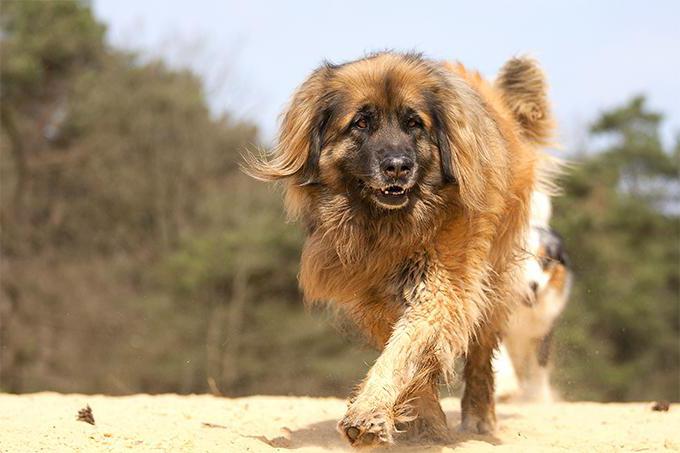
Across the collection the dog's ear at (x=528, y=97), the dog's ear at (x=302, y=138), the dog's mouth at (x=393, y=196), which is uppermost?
the dog's ear at (x=528, y=97)

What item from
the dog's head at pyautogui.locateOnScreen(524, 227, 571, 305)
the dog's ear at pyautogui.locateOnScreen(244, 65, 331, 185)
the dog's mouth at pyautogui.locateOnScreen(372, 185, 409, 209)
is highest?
the dog's ear at pyautogui.locateOnScreen(244, 65, 331, 185)

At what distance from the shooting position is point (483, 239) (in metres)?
6.67

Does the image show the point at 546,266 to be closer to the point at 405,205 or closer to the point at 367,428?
the point at 405,205

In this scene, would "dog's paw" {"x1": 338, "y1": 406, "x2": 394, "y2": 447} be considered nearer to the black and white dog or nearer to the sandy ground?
the sandy ground

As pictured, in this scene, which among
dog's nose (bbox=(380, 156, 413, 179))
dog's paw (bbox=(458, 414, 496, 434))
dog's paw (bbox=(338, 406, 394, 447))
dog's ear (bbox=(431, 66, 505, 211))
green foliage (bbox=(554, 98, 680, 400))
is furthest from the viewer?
green foliage (bbox=(554, 98, 680, 400))

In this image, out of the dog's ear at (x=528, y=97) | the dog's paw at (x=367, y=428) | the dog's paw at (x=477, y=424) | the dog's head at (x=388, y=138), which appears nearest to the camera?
the dog's paw at (x=367, y=428)

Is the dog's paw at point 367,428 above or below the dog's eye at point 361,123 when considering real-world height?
below

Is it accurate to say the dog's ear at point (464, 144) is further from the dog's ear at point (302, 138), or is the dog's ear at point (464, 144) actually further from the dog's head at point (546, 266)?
the dog's head at point (546, 266)

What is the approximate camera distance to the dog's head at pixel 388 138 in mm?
6480

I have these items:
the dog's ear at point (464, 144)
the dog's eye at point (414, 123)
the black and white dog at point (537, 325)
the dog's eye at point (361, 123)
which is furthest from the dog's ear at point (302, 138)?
the black and white dog at point (537, 325)

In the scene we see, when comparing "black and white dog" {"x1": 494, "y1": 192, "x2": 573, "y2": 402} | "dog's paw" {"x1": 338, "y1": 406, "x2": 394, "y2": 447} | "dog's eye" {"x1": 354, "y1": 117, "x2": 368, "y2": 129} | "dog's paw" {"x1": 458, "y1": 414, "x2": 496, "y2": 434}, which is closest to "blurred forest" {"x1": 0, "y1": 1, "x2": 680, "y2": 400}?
"black and white dog" {"x1": 494, "y1": 192, "x2": 573, "y2": 402}

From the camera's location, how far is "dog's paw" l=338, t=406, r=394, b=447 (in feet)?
18.3

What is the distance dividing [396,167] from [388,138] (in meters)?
0.25

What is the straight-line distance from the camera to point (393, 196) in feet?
21.1
